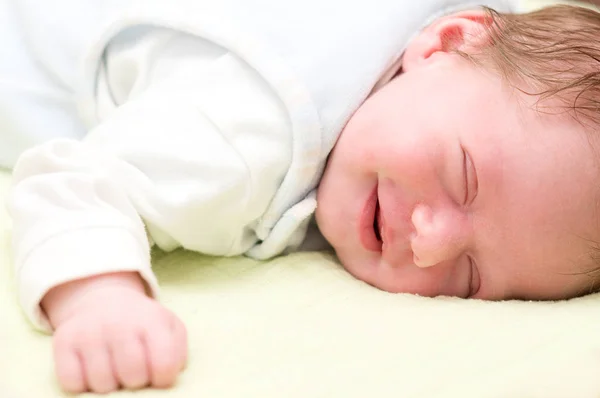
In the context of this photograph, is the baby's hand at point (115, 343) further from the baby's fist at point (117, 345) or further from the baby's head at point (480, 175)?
the baby's head at point (480, 175)

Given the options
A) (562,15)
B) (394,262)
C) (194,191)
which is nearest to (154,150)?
(194,191)

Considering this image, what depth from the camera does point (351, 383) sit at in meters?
0.61

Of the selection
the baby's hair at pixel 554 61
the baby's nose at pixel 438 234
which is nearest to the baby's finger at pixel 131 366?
the baby's nose at pixel 438 234

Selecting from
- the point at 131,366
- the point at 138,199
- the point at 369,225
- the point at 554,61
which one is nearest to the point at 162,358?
the point at 131,366

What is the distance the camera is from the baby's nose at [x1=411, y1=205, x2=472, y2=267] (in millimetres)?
800

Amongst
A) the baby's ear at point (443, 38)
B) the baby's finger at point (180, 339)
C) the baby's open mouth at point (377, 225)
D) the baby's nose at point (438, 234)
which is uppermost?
the baby's ear at point (443, 38)

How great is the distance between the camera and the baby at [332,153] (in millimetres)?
757

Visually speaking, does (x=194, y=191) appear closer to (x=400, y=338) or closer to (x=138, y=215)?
(x=138, y=215)

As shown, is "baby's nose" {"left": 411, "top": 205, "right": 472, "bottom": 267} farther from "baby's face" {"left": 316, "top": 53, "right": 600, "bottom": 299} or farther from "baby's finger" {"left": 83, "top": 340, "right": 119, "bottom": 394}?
"baby's finger" {"left": 83, "top": 340, "right": 119, "bottom": 394}

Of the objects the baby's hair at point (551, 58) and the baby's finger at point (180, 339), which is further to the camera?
the baby's hair at point (551, 58)

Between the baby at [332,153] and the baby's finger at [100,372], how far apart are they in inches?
3.2

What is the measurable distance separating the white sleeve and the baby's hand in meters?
0.04

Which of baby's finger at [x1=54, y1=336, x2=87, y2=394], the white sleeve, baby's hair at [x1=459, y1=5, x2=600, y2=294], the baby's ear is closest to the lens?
baby's finger at [x1=54, y1=336, x2=87, y2=394]

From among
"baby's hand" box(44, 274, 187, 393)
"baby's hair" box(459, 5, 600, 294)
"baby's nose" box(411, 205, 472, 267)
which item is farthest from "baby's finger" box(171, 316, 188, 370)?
"baby's hair" box(459, 5, 600, 294)
